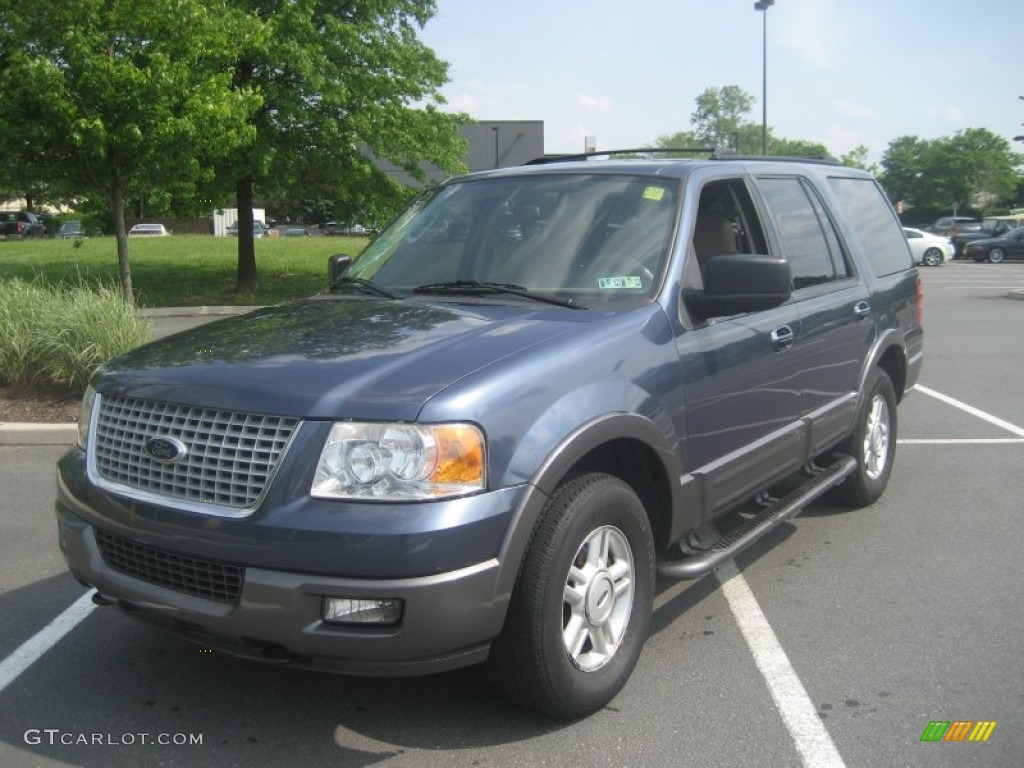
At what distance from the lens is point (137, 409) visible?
335cm

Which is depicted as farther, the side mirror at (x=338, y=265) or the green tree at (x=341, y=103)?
the green tree at (x=341, y=103)

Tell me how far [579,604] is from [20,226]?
57.5 meters

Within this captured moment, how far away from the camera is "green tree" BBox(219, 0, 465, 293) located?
17453 mm

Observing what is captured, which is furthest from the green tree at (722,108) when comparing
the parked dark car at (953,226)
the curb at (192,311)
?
the curb at (192,311)

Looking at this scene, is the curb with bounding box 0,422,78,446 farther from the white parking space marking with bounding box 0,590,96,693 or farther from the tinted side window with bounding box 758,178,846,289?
the tinted side window with bounding box 758,178,846,289

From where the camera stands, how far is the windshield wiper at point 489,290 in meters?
3.88

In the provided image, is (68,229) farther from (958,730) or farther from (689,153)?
(958,730)

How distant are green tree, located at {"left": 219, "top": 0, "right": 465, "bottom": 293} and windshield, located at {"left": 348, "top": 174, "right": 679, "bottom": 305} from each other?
44.0 feet

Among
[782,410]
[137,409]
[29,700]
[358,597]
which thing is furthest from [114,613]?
[782,410]

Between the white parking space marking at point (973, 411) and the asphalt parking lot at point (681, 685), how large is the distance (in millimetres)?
2875

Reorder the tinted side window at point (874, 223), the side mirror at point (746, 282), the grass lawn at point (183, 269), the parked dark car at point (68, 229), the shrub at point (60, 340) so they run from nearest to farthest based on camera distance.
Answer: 1. the side mirror at point (746, 282)
2. the tinted side window at point (874, 223)
3. the shrub at point (60, 340)
4. the grass lawn at point (183, 269)
5. the parked dark car at point (68, 229)

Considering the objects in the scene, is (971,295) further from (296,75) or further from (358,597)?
(358,597)

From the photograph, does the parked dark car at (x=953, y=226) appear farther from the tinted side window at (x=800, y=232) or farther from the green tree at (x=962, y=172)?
the tinted side window at (x=800, y=232)

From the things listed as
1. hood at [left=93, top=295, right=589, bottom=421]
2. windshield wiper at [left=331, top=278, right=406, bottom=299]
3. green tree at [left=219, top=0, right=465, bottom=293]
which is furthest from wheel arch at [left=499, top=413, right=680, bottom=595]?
green tree at [left=219, top=0, right=465, bottom=293]
